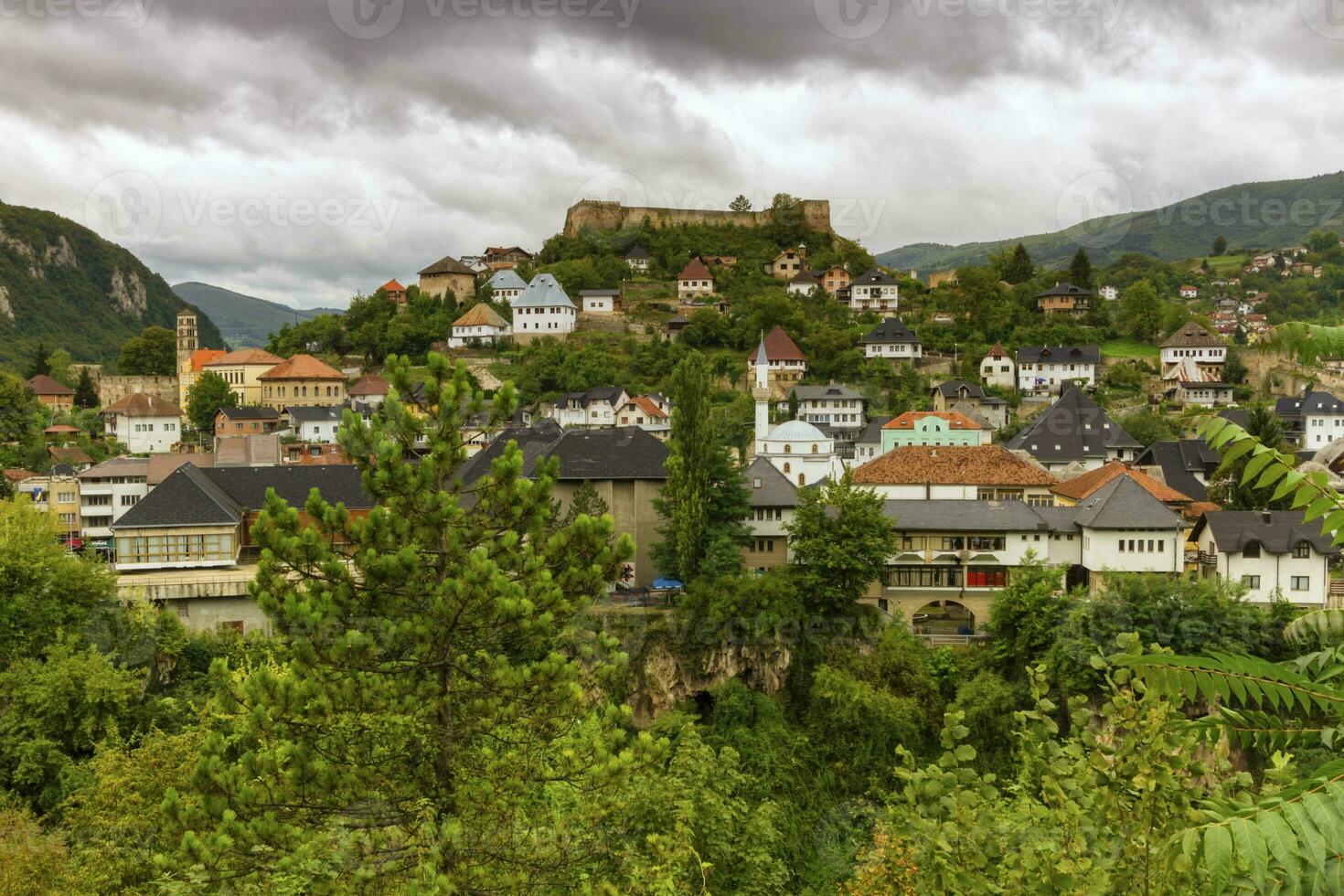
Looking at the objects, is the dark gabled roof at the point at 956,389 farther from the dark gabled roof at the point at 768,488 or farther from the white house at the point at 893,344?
the dark gabled roof at the point at 768,488

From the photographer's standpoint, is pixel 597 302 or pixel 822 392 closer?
pixel 822 392

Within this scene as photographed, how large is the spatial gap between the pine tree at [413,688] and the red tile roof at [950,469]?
102ft

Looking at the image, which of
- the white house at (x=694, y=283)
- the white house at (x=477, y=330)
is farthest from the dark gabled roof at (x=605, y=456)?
the white house at (x=694, y=283)

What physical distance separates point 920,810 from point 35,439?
75.7 metres

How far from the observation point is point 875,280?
93.6 metres

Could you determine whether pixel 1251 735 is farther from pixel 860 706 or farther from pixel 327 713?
pixel 860 706

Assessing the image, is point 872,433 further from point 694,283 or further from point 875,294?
point 694,283

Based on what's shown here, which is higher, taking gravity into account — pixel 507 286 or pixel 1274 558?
pixel 507 286

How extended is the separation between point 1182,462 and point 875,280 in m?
46.0

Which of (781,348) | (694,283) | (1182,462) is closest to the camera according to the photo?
(1182,462)

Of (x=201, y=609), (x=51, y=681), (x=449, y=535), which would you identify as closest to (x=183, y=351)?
(x=201, y=609)

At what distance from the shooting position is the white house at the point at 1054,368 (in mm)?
Answer: 74562

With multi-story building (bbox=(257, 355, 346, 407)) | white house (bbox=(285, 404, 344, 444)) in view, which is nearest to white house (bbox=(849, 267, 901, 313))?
multi-story building (bbox=(257, 355, 346, 407))

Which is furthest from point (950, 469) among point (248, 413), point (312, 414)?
point (248, 413)
